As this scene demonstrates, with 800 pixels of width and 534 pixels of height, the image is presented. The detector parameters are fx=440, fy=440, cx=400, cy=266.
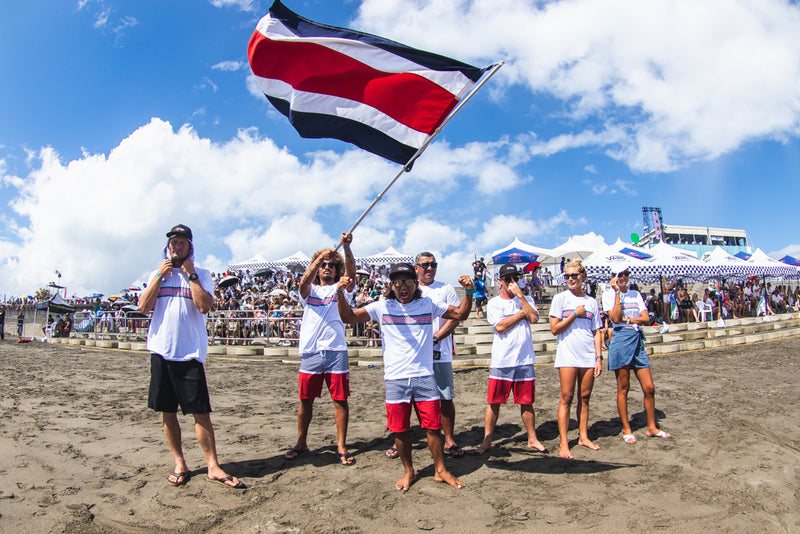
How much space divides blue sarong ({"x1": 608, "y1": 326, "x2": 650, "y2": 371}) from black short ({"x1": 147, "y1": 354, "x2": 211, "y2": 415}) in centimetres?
430

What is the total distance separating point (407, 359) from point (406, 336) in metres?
0.19

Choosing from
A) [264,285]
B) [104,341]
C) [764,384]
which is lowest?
[764,384]

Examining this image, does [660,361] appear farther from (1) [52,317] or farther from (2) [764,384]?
(1) [52,317]

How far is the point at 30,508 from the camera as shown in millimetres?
3143

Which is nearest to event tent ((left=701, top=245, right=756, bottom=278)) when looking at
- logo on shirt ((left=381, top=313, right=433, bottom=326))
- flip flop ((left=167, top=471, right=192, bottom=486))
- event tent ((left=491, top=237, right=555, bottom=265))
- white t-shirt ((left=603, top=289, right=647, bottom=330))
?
event tent ((left=491, top=237, right=555, bottom=265))

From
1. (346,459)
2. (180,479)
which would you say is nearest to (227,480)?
(180,479)

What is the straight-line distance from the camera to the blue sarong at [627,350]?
5.09m

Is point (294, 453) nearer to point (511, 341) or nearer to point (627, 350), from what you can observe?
point (511, 341)

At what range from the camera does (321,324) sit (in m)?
4.50

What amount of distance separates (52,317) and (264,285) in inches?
515

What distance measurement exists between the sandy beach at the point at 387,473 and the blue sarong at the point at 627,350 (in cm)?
82

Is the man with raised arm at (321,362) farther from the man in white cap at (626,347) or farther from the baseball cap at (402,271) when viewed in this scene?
the man in white cap at (626,347)

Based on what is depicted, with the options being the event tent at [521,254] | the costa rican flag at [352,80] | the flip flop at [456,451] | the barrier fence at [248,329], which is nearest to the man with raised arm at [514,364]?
the flip flop at [456,451]

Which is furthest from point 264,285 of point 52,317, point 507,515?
point 507,515
